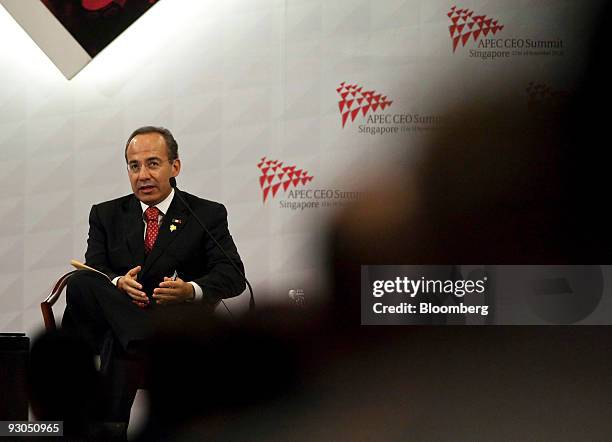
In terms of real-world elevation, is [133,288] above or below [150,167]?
below

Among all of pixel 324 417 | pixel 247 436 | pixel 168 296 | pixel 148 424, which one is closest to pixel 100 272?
pixel 168 296

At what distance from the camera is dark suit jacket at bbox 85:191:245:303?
2369 mm

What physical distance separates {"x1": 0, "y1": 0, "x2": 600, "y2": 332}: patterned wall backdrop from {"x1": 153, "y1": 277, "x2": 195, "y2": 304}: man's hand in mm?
191

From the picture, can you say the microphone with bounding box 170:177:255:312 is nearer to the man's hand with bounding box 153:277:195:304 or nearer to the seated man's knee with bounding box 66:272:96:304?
the man's hand with bounding box 153:277:195:304

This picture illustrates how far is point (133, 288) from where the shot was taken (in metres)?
2.35

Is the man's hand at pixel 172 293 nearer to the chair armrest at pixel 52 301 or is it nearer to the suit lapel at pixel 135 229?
the suit lapel at pixel 135 229

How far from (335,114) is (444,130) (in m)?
0.37

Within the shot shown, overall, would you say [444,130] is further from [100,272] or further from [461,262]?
[100,272]

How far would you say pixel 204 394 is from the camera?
2.36m

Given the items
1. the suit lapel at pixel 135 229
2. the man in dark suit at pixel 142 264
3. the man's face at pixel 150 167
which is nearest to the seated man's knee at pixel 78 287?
the man in dark suit at pixel 142 264

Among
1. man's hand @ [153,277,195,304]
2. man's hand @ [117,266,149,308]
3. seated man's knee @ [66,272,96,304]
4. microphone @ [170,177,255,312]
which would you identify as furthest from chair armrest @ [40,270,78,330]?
microphone @ [170,177,255,312]

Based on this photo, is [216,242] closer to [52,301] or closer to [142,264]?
[142,264]

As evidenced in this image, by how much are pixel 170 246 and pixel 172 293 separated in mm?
160

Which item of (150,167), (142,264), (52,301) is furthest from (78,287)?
(150,167)
